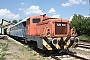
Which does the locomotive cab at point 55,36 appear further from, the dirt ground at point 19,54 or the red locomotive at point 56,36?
the dirt ground at point 19,54

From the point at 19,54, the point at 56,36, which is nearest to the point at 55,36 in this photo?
the point at 56,36

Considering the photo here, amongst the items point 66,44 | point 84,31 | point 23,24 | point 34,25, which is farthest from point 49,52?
point 84,31

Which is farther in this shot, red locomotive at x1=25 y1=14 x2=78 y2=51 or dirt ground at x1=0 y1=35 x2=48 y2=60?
red locomotive at x1=25 y1=14 x2=78 y2=51

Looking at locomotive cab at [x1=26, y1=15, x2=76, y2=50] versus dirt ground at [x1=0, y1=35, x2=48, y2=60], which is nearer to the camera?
dirt ground at [x1=0, y1=35, x2=48, y2=60]

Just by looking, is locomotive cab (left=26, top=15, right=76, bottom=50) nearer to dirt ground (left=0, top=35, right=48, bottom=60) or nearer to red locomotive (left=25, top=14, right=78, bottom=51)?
red locomotive (left=25, top=14, right=78, bottom=51)

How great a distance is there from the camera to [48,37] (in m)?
9.98

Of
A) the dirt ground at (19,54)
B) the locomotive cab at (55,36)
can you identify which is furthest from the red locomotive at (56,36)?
the dirt ground at (19,54)

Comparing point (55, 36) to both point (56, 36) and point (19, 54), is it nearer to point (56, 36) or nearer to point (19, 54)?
point (56, 36)

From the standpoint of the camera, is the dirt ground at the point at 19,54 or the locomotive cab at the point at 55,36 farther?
the locomotive cab at the point at 55,36

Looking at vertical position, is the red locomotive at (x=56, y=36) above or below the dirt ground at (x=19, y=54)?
above

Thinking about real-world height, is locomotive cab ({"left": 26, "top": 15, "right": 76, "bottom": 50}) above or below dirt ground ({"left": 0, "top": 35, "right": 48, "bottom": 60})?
above

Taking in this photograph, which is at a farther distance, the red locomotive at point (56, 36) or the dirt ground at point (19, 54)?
the red locomotive at point (56, 36)

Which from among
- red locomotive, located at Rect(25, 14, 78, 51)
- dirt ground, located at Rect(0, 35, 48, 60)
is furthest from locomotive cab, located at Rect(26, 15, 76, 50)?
dirt ground, located at Rect(0, 35, 48, 60)

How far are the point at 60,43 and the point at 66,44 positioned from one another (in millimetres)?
480
